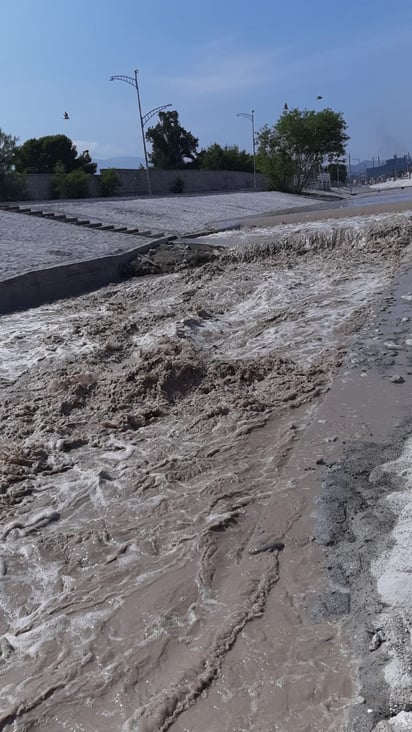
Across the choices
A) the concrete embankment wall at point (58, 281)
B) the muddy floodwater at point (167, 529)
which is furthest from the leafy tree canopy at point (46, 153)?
the muddy floodwater at point (167, 529)

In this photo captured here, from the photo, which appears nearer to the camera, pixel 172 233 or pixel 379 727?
pixel 379 727

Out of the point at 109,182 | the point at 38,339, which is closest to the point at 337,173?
the point at 109,182

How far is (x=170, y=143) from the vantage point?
A: 1921 inches

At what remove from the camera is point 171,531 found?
14.1 feet

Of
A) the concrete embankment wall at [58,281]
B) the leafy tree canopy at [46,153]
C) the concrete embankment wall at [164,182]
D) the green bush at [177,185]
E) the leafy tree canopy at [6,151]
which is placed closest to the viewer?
the concrete embankment wall at [58,281]

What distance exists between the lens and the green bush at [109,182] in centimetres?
3123

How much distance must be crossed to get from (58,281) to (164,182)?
26008 mm

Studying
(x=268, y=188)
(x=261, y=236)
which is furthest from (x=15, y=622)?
(x=268, y=188)

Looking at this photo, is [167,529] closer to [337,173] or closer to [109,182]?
[109,182]

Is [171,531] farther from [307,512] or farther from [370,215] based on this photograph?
[370,215]

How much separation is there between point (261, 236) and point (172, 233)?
10.5ft

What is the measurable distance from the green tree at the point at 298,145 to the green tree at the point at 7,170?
65.8ft

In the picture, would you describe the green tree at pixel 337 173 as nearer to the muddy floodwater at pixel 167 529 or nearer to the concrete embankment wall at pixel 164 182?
the concrete embankment wall at pixel 164 182

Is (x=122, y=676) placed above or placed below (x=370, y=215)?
below
